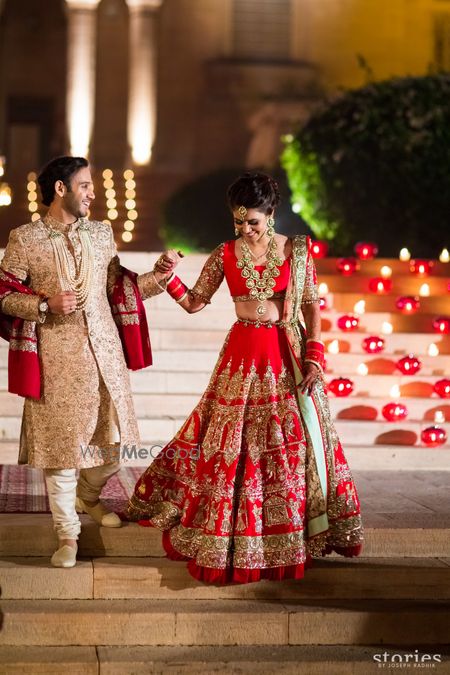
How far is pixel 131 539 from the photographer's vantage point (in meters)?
5.81

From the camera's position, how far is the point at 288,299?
5.69 metres

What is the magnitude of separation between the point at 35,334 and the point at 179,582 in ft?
4.27

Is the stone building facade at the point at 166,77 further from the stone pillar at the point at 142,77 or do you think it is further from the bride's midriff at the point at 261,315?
the bride's midriff at the point at 261,315

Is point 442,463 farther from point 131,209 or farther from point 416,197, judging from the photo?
point 131,209

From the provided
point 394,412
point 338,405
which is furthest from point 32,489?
point 394,412

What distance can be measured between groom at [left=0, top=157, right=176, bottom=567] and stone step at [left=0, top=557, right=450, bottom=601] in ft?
0.39

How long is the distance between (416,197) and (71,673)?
687 cm

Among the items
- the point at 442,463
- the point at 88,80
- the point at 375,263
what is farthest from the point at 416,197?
the point at 88,80

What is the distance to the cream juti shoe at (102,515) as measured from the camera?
19.0ft

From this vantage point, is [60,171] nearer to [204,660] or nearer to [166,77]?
[204,660]

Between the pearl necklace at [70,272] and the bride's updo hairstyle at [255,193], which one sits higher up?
the bride's updo hairstyle at [255,193]

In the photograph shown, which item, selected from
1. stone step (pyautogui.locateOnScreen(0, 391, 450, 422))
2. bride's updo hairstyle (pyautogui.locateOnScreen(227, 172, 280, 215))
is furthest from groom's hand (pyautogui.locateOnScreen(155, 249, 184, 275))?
stone step (pyautogui.locateOnScreen(0, 391, 450, 422))

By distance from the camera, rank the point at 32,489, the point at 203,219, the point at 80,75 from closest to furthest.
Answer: the point at 32,489 → the point at 203,219 → the point at 80,75

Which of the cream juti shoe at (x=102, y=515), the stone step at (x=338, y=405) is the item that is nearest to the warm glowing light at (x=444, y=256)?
the stone step at (x=338, y=405)
